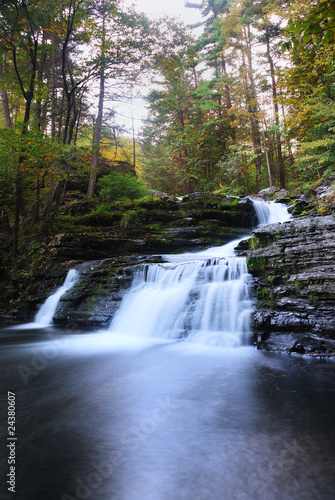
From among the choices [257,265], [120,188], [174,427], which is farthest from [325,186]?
[174,427]

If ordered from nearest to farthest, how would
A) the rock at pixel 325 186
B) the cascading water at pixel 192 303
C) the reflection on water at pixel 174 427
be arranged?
the reflection on water at pixel 174 427 < the cascading water at pixel 192 303 < the rock at pixel 325 186

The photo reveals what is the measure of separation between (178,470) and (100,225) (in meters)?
11.3

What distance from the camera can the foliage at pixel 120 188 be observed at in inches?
555

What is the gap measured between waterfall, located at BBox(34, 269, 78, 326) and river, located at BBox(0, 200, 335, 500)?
7.78 feet

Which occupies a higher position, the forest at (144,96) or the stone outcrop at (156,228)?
the forest at (144,96)

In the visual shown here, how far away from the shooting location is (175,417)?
292 centimetres

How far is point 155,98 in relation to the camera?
12.8m

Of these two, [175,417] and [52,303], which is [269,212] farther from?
[175,417]

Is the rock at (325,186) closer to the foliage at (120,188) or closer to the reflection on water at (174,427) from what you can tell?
the reflection on water at (174,427)

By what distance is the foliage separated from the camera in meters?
14.1

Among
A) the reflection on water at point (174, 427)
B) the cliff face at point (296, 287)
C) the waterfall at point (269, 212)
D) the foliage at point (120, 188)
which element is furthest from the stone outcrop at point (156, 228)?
the reflection on water at point (174, 427)

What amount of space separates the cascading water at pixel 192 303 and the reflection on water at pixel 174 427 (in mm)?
875

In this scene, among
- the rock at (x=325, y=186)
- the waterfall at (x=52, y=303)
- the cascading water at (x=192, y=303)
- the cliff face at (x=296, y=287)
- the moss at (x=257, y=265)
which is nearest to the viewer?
the cliff face at (x=296, y=287)

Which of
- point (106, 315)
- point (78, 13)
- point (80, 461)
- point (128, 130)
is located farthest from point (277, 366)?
point (128, 130)
